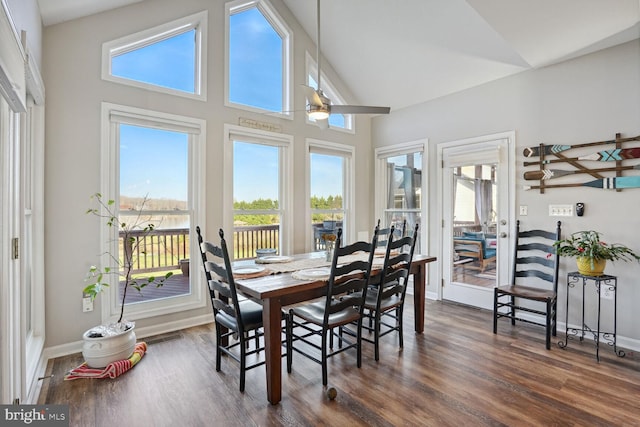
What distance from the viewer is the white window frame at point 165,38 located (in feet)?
9.95

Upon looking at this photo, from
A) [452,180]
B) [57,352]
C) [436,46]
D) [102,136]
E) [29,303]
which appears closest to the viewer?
[29,303]

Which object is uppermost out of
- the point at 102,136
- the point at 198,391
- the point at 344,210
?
the point at 102,136

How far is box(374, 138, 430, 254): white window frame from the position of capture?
4523mm

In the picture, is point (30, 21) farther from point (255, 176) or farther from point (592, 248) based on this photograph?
point (592, 248)

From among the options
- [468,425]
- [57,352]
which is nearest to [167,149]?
[57,352]

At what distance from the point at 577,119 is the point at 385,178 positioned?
2.43 metres

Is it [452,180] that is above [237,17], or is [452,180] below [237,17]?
below

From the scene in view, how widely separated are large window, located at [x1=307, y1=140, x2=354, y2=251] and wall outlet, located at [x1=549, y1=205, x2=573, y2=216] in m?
2.46

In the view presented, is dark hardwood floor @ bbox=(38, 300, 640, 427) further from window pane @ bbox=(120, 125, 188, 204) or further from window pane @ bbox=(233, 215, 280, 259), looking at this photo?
window pane @ bbox=(120, 125, 188, 204)

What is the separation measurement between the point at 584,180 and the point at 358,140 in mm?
2788

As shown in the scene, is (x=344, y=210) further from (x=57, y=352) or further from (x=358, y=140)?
(x=57, y=352)

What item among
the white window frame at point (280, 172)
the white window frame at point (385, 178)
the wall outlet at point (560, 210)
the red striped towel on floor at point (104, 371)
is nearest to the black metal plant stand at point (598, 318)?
the wall outlet at point (560, 210)

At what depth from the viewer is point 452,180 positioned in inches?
169

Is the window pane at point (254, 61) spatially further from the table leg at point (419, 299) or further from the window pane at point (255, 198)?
the table leg at point (419, 299)
